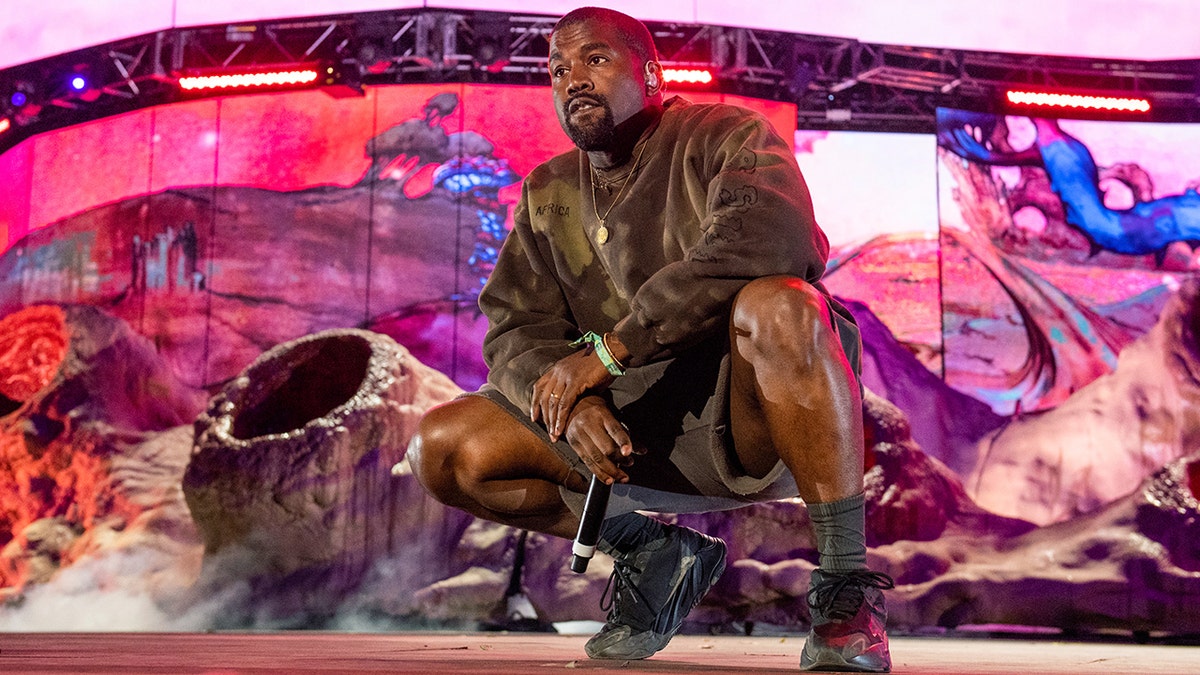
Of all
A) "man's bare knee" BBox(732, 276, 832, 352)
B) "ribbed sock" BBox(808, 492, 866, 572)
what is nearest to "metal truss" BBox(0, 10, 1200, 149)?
"man's bare knee" BBox(732, 276, 832, 352)

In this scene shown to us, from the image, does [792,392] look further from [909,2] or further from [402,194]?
[909,2]

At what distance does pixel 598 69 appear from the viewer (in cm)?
167

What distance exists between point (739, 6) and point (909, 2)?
85 cm

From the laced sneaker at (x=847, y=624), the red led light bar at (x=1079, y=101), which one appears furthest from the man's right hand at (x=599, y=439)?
the red led light bar at (x=1079, y=101)

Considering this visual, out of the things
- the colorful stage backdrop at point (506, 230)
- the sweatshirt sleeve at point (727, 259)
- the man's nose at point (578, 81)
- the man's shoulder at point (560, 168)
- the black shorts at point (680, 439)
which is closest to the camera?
the sweatshirt sleeve at point (727, 259)

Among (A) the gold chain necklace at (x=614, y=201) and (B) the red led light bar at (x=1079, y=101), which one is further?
(B) the red led light bar at (x=1079, y=101)

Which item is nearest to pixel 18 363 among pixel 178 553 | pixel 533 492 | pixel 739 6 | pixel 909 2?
pixel 178 553

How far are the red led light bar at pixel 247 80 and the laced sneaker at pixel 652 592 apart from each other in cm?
391

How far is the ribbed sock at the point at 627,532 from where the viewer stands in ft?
5.72

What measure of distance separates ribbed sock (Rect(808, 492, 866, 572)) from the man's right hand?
26 cm

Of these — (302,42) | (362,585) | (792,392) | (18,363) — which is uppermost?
(302,42)

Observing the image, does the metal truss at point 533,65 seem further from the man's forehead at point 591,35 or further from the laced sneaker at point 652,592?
the laced sneaker at point 652,592

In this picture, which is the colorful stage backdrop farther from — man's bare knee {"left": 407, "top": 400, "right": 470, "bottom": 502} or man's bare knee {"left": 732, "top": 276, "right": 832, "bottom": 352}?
man's bare knee {"left": 732, "top": 276, "right": 832, "bottom": 352}

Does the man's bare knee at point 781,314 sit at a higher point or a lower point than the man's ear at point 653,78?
lower
